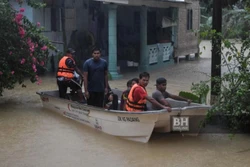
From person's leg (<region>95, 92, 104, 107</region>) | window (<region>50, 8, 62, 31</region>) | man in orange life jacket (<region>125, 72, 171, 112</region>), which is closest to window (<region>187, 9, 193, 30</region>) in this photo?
window (<region>50, 8, 62, 31</region>)

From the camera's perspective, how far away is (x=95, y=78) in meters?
9.60

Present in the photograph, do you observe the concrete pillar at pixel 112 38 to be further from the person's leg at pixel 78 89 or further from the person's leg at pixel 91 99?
the person's leg at pixel 91 99

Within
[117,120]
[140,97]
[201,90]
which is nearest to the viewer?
[140,97]

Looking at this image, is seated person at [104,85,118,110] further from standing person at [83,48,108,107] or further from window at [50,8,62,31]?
window at [50,8,62,31]

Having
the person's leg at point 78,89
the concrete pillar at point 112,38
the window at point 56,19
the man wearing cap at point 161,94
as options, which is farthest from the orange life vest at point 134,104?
the window at point 56,19

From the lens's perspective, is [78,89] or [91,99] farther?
[78,89]

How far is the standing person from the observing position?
958 cm

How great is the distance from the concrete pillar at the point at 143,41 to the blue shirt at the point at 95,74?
32.6 feet

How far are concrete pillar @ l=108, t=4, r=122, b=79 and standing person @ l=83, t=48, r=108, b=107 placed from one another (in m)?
7.35

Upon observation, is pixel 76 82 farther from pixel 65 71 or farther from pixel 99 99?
pixel 99 99

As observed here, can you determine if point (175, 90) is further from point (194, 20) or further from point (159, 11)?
point (194, 20)

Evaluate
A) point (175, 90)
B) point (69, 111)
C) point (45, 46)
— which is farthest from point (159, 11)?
point (69, 111)

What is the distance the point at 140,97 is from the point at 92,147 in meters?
1.25

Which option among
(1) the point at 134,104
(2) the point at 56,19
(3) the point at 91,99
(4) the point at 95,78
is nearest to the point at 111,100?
(3) the point at 91,99
